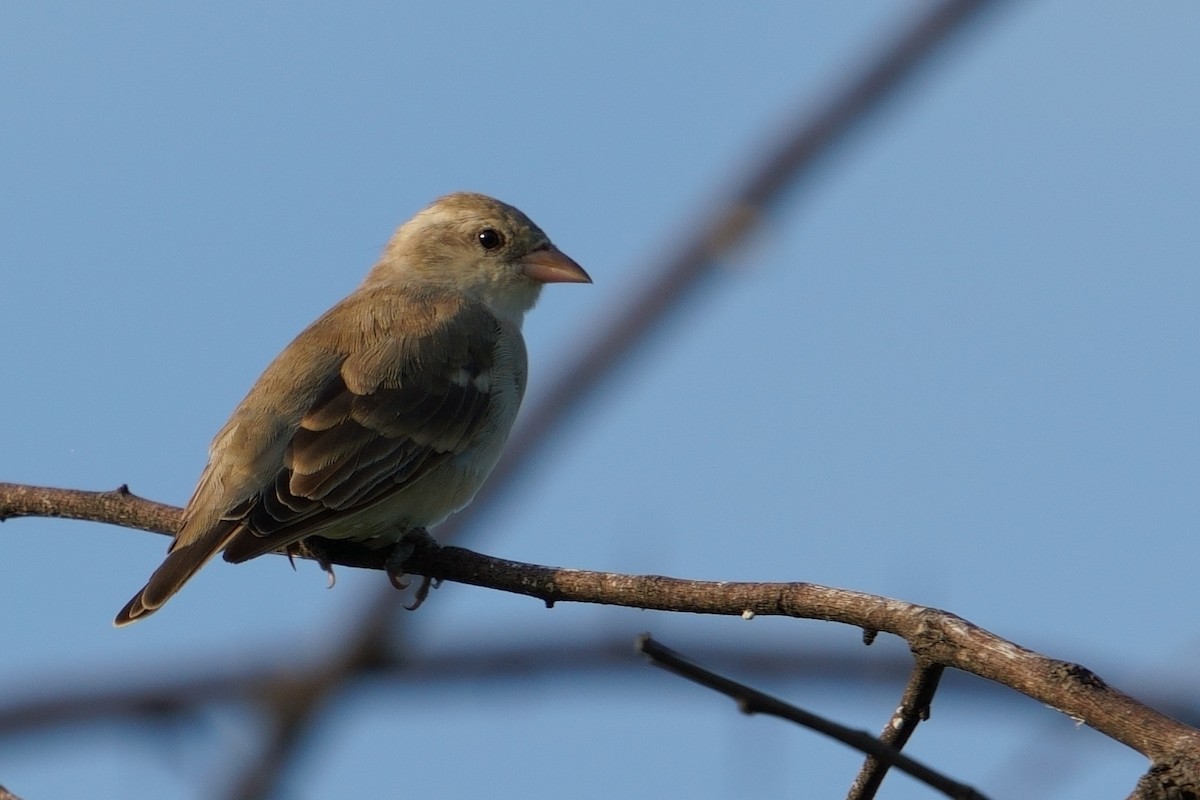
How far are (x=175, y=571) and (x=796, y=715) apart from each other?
14.5ft

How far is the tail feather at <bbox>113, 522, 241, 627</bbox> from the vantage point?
562cm

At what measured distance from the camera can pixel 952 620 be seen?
3.20m

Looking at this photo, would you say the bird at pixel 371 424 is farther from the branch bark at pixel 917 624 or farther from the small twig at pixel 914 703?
the small twig at pixel 914 703

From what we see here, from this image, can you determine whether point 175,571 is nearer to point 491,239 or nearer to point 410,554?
point 410,554

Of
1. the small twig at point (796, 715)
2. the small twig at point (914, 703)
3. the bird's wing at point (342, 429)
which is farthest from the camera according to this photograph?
the bird's wing at point (342, 429)

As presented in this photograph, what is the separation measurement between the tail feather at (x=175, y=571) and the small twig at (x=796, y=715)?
420 centimetres

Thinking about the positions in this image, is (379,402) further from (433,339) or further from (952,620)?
(952,620)

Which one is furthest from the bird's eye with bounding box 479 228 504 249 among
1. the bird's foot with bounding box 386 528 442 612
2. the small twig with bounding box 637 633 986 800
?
the small twig with bounding box 637 633 986 800

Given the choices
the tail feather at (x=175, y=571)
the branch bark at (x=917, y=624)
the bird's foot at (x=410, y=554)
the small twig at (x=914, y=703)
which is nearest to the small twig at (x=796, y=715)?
the branch bark at (x=917, y=624)

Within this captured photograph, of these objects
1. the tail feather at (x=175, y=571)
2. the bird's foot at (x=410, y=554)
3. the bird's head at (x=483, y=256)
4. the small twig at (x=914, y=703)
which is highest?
the bird's head at (x=483, y=256)

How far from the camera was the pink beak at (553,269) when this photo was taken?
8.44 meters

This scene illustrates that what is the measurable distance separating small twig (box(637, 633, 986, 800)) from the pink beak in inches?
264

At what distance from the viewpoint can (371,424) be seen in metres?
6.59

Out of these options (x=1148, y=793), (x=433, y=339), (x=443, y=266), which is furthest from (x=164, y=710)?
(x=443, y=266)
